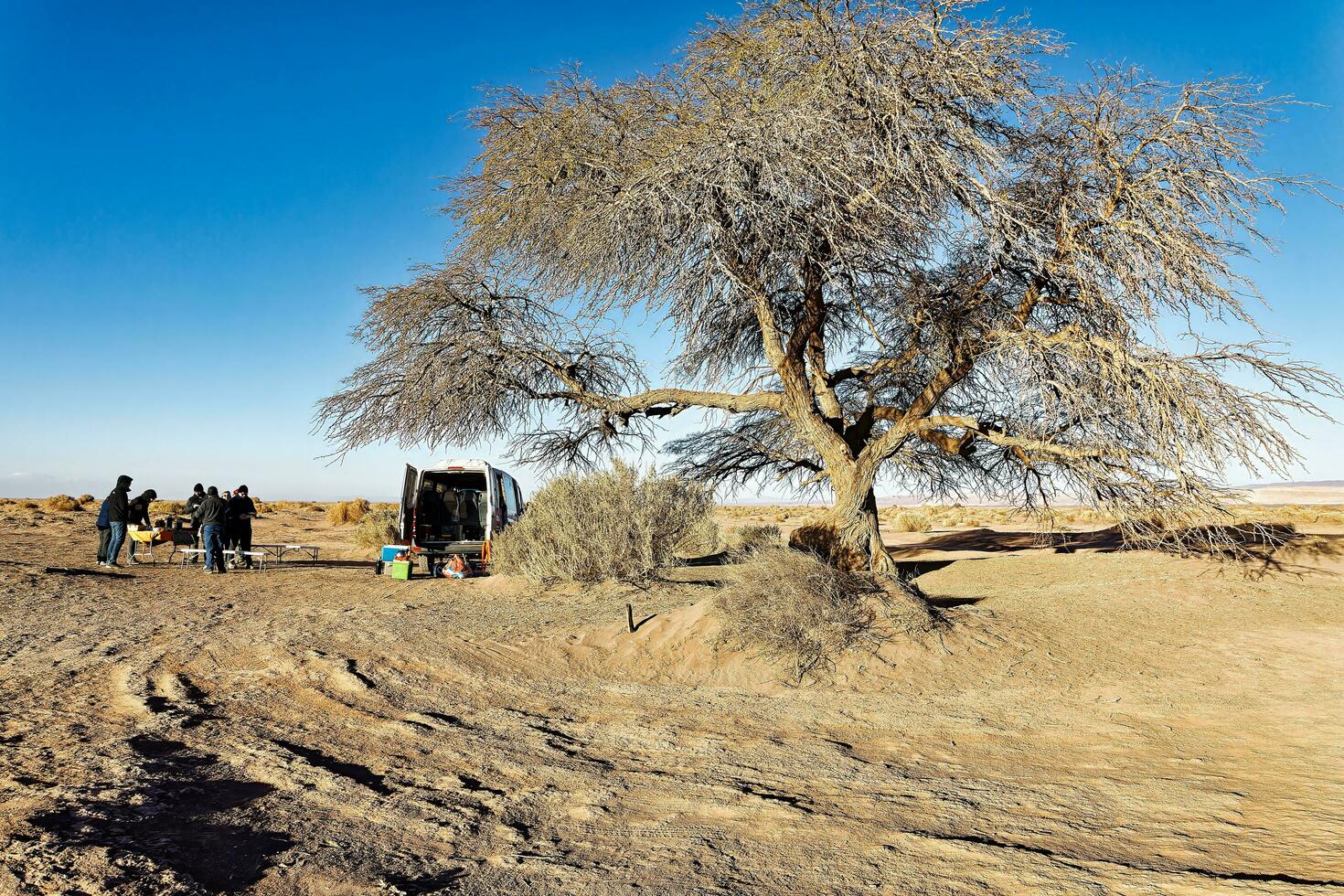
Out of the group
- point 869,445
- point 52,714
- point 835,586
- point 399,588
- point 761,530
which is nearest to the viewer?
point 52,714

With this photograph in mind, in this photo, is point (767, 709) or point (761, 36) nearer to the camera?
point (767, 709)

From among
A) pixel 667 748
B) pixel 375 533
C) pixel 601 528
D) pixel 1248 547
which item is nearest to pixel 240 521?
pixel 375 533

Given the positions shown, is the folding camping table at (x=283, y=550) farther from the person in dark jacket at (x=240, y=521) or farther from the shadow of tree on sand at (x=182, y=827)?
the shadow of tree on sand at (x=182, y=827)

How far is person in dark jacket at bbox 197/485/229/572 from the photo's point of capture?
1645 cm

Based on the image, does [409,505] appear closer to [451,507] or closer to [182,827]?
[451,507]

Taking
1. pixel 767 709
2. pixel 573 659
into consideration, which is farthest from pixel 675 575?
pixel 767 709

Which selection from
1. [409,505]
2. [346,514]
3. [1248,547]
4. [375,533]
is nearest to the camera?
[1248,547]

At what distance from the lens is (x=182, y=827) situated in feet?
13.6

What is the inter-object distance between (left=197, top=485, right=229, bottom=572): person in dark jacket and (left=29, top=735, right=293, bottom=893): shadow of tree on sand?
12874 mm

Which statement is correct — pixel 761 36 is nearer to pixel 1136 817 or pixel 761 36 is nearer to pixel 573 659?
pixel 573 659

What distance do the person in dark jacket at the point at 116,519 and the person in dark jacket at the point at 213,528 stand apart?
139 centimetres

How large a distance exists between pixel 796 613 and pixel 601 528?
5.42 m

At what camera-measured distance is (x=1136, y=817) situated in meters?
4.63

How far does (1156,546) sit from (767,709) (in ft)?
29.6
